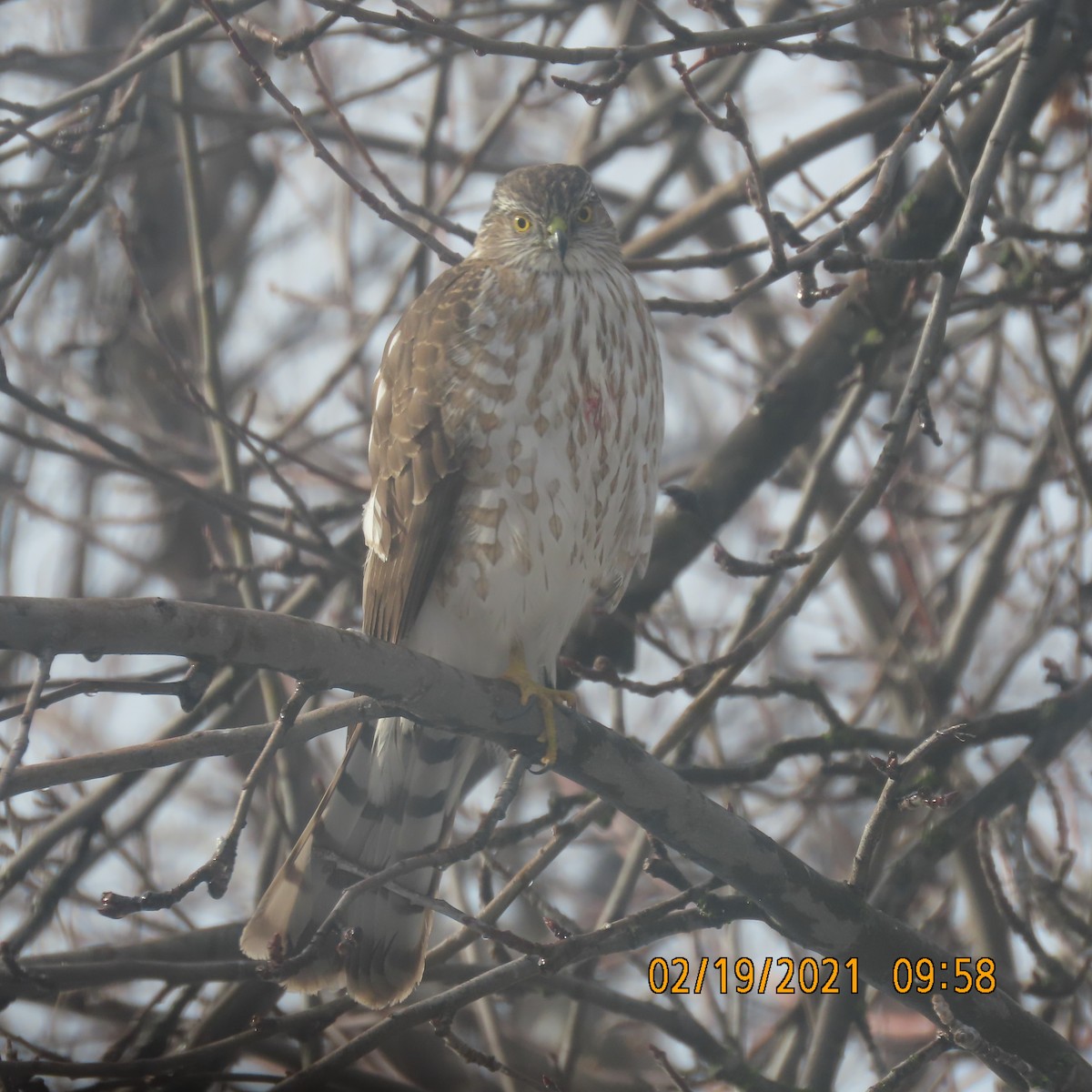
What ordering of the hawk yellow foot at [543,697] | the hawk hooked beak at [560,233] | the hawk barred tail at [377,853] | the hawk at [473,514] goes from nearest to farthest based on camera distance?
1. the hawk yellow foot at [543,697]
2. the hawk barred tail at [377,853]
3. the hawk at [473,514]
4. the hawk hooked beak at [560,233]

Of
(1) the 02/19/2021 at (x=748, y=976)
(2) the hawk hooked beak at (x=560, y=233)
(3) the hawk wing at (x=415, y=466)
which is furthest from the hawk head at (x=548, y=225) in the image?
(1) the 02/19/2021 at (x=748, y=976)

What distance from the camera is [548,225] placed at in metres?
3.95

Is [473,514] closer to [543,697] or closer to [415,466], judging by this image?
[415,466]

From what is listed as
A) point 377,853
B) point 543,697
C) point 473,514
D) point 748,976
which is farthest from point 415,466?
point 748,976

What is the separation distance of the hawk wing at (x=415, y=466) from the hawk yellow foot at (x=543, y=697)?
31cm

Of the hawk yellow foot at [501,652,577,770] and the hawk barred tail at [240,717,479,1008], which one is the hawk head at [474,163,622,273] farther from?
the hawk barred tail at [240,717,479,1008]

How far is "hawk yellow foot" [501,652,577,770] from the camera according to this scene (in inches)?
126

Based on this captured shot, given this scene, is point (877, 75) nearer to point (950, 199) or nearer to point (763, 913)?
point (950, 199)

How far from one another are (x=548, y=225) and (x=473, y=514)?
968 mm

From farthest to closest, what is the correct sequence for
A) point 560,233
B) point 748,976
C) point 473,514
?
point 748,976, point 560,233, point 473,514

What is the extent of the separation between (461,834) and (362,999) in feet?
6.45

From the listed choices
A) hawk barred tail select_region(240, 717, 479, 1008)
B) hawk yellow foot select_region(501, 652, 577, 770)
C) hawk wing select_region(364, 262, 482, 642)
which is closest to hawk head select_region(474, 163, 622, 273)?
hawk wing select_region(364, 262, 482, 642)

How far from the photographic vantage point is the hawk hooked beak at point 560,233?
3820mm

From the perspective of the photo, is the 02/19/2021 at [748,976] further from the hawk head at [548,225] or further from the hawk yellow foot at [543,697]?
the hawk head at [548,225]
